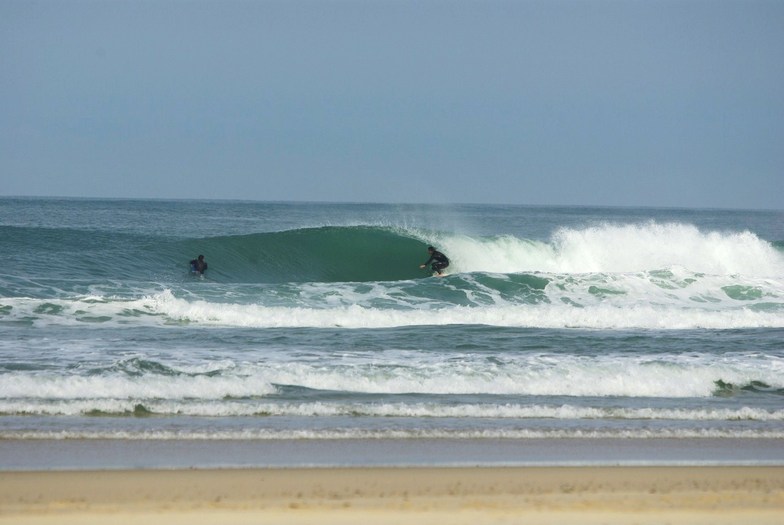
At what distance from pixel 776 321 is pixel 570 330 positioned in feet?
14.5

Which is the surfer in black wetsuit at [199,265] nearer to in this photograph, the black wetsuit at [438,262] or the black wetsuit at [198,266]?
the black wetsuit at [198,266]

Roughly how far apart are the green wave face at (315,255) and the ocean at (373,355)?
14cm

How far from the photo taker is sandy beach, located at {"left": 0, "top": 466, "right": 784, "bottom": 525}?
5230 millimetres

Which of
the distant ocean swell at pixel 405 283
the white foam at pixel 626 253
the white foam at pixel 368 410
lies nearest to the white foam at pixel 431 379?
the white foam at pixel 368 410

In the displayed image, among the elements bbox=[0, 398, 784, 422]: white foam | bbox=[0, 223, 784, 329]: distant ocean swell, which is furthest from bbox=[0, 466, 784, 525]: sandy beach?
bbox=[0, 223, 784, 329]: distant ocean swell

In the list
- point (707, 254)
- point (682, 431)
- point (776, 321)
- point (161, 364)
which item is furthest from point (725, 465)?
point (707, 254)

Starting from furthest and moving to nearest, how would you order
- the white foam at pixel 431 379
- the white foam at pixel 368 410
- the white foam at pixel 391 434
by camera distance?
the white foam at pixel 431 379, the white foam at pixel 368 410, the white foam at pixel 391 434

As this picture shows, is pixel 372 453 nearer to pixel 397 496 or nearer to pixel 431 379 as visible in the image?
pixel 397 496

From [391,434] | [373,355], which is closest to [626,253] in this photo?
[373,355]

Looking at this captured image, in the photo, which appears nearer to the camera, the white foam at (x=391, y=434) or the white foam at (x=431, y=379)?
the white foam at (x=391, y=434)

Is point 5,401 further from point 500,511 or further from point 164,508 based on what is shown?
point 500,511

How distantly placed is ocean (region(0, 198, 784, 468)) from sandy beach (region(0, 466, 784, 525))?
68 cm

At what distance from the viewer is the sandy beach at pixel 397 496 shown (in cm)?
523

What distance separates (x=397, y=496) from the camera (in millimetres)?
5590
